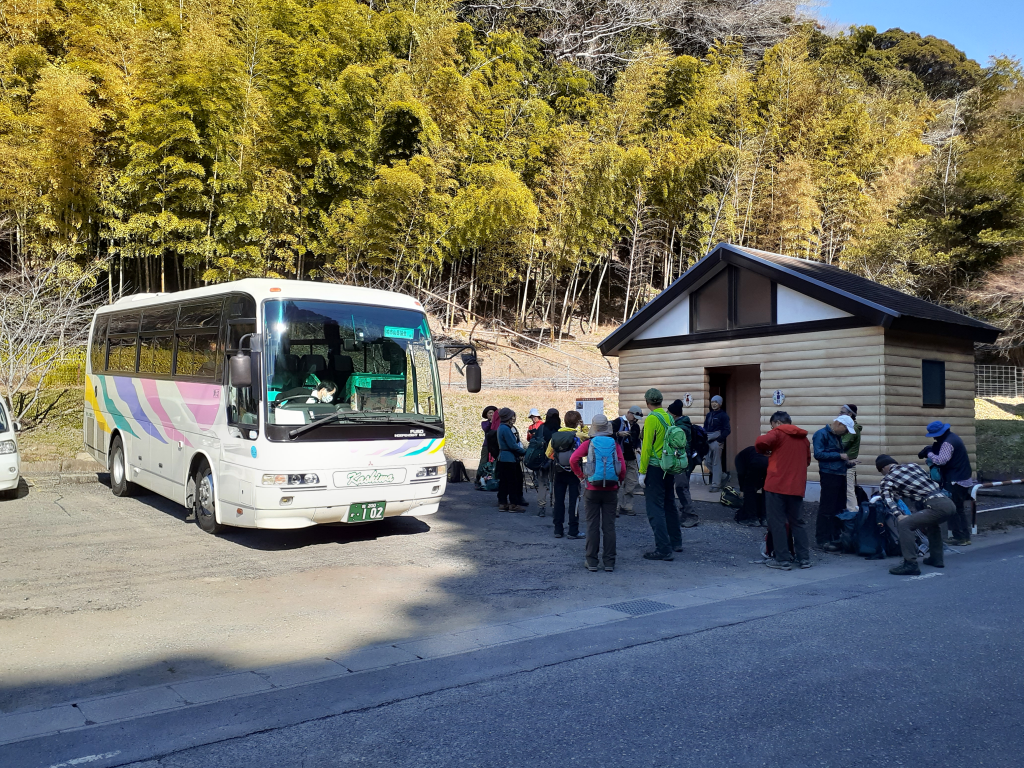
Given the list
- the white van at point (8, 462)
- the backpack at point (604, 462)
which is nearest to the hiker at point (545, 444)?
the backpack at point (604, 462)

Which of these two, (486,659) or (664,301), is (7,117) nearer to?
(664,301)

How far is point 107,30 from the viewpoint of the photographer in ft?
54.3

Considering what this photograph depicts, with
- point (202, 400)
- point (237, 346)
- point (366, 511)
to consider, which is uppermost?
point (237, 346)

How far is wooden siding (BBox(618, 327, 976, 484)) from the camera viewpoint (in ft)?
34.3

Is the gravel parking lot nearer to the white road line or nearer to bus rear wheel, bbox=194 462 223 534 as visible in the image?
bus rear wheel, bbox=194 462 223 534

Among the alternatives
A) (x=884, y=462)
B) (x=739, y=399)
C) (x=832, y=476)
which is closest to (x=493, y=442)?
(x=739, y=399)

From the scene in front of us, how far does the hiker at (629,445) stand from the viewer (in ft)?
32.5

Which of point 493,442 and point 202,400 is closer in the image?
point 202,400

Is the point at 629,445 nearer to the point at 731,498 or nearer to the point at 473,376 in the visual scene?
the point at 731,498

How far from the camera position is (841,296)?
10.7 meters

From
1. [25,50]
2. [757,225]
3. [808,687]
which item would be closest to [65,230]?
[25,50]

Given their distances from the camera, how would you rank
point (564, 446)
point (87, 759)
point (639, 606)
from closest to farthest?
point (87, 759) < point (639, 606) < point (564, 446)

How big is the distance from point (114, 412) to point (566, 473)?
7.09 m

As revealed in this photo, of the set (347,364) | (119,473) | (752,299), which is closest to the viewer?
(347,364)
